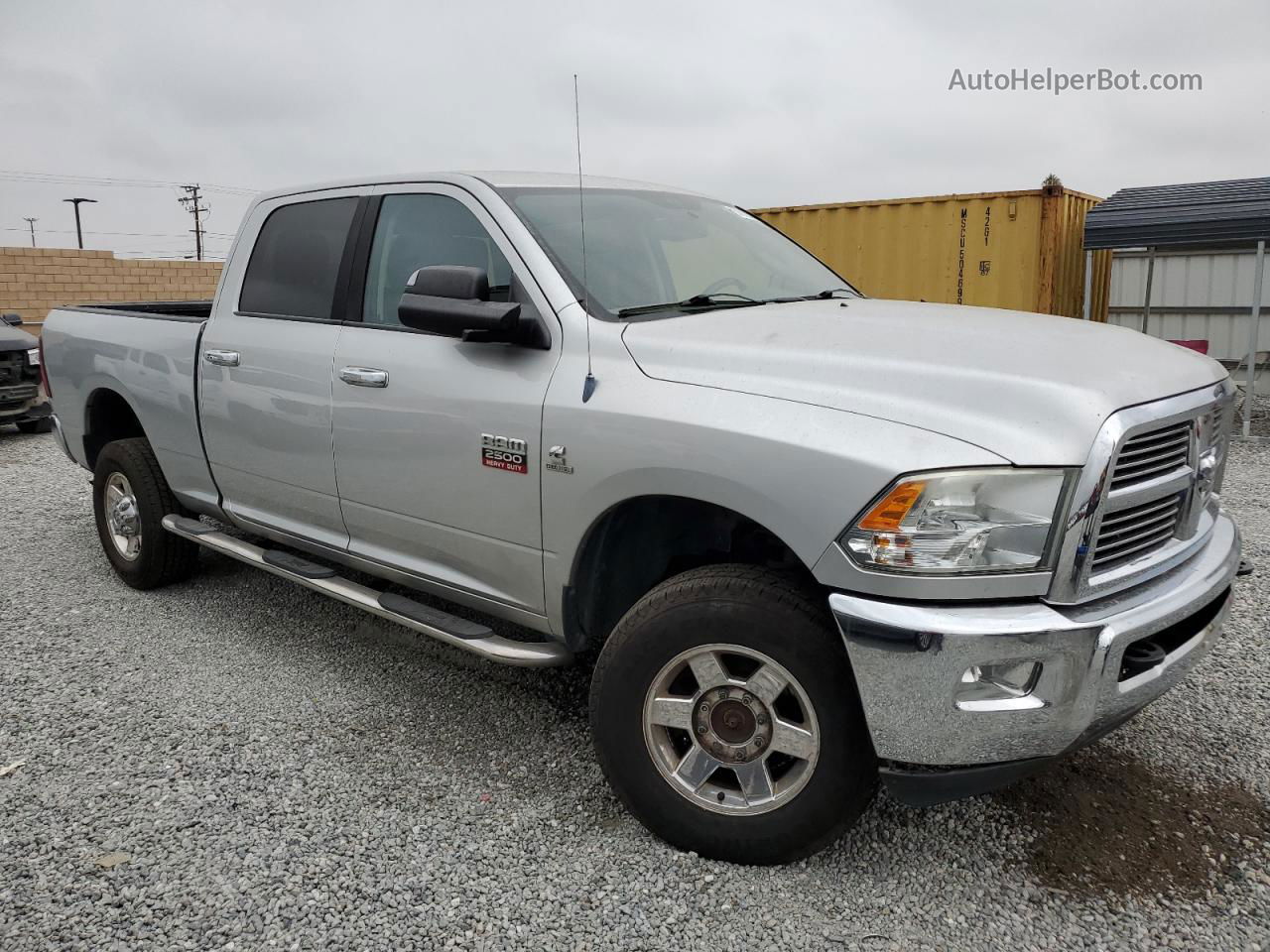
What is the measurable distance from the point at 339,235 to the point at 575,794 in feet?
7.63

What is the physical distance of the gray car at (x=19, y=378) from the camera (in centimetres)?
1070

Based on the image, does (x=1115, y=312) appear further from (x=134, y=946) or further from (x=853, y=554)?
(x=134, y=946)

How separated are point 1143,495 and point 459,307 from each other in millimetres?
1911

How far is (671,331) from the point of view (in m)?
2.92

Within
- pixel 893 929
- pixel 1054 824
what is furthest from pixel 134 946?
pixel 1054 824

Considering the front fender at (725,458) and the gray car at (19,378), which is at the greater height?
the front fender at (725,458)

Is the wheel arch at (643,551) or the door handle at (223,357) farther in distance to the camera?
the door handle at (223,357)

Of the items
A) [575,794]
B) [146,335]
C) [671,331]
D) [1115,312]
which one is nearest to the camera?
[671,331]

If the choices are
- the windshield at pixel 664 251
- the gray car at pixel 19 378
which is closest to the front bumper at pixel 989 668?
the windshield at pixel 664 251

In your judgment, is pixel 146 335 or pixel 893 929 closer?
pixel 893 929

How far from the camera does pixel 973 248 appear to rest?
38.0ft

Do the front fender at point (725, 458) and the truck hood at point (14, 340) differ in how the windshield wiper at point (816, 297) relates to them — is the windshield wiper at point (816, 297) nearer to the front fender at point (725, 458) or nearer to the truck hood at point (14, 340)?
the front fender at point (725, 458)

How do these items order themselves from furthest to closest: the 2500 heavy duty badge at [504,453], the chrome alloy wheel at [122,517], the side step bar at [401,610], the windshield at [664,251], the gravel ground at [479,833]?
the chrome alloy wheel at [122,517] < the windshield at [664,251] < the side step bar at [401,610] < the 2500 heavy duty badge at [504,453] < the gravel ground at [479,833]

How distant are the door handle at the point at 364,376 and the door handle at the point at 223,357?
801 millimetres
